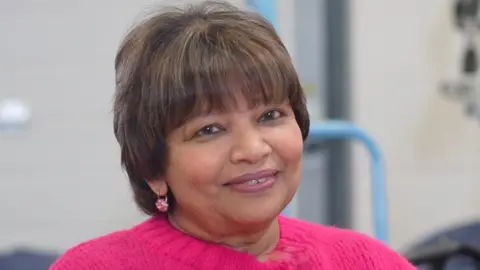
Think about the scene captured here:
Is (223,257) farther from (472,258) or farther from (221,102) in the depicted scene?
(472,258)

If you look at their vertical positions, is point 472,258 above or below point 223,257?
below

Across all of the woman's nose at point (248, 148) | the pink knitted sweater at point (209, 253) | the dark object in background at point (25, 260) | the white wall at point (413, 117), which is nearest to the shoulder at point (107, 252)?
the pink knitted sweater at point (209, 253)

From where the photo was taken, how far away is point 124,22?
2.20 m

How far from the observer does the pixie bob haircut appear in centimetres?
90

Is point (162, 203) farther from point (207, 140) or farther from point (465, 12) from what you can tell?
point (465, 12)

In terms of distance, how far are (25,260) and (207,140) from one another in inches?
54.2

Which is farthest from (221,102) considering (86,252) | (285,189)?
(86,252)

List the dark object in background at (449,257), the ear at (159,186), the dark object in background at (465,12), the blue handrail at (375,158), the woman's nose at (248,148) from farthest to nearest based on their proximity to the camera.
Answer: the dark object in background at (465,12), the blue handrail at (375,158), the dark object in background at (449,257), the ear at (159,186), the woman's nose at (248,148)

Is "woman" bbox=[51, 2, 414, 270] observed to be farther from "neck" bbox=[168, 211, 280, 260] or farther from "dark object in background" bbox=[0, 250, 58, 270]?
"dark object in background" bbox=[0, 250, 58, 270]

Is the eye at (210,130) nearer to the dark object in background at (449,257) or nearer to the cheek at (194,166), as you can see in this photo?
the cheek at (194,166)

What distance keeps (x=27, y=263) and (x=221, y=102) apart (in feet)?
4.56

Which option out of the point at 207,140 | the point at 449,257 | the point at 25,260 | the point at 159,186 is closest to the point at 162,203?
the point at 159,186

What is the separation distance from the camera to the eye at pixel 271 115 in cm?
93

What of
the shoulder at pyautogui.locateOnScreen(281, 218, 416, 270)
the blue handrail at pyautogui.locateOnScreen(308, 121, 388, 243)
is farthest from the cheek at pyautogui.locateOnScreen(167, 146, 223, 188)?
the blue handrail at pyautogui.locateOnScreen(308, 121, 388, 243)
